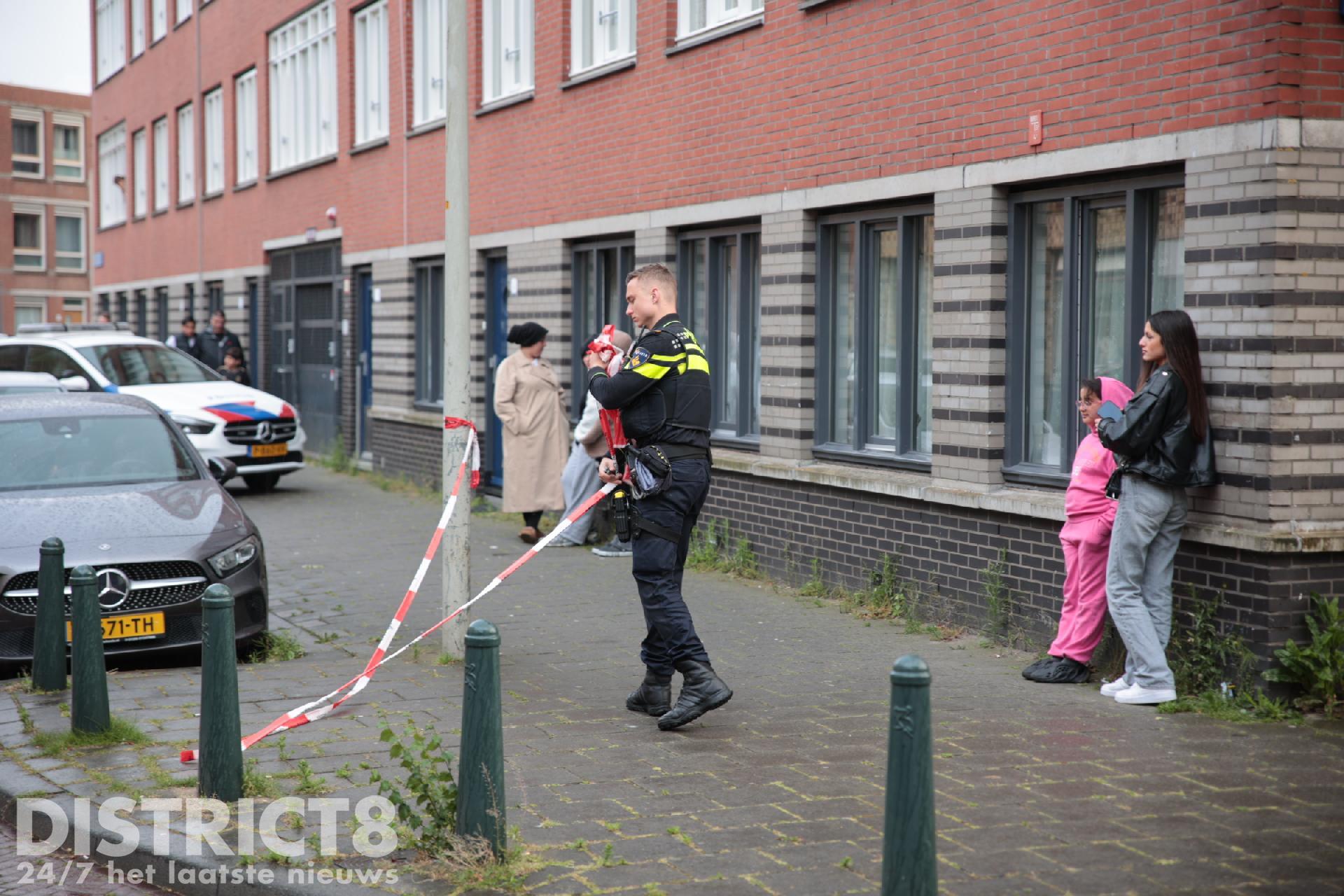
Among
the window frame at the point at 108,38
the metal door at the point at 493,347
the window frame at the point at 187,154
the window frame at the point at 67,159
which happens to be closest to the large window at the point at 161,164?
the window frame at the point at 187,154

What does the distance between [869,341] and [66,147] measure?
60.6 m

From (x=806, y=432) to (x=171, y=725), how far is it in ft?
18.5

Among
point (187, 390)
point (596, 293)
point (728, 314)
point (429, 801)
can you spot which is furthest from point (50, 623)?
point (187, 390)

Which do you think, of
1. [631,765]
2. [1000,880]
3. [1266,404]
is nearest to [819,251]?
[1266,404]

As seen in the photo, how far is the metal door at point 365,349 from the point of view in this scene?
21.5 meters

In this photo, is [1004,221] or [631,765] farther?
[1004,221]

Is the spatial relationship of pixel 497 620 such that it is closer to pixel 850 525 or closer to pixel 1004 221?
pixel 850 525

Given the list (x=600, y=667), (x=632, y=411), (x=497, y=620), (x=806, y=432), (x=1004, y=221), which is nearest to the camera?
(x=632, y=411)

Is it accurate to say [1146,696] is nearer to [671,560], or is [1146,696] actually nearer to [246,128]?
[671,560]

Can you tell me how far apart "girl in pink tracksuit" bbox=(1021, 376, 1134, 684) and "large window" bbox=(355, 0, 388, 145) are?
47.0ft

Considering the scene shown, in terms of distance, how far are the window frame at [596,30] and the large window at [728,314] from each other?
219 cm

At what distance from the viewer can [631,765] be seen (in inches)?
250

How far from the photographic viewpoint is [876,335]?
1101 centimetres

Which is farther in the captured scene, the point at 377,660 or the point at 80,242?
the point at 80,242
